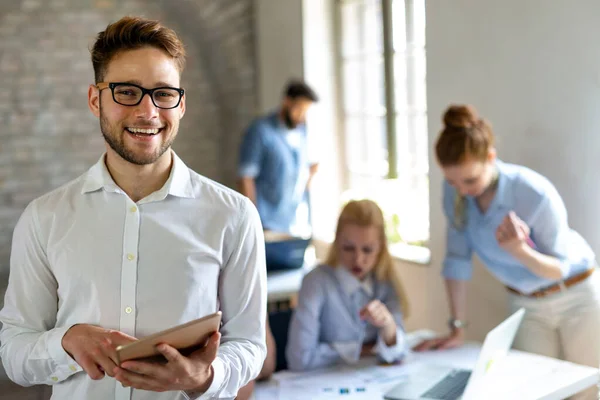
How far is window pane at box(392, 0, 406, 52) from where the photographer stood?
160 inches

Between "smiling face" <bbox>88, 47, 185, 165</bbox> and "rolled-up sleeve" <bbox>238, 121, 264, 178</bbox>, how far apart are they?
10.4 ft

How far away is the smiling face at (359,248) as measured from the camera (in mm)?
2508

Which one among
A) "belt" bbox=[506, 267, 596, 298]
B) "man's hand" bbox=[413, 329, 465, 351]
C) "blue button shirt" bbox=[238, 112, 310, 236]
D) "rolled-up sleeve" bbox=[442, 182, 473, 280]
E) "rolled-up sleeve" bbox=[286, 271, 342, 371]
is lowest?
"man's hand" bbox=[413, 329, 465, 351]

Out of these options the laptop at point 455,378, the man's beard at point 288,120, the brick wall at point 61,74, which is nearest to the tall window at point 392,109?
the man's beard at point 288,120

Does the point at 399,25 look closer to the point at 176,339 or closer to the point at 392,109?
the point at 392,109

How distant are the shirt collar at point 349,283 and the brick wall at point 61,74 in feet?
10.7

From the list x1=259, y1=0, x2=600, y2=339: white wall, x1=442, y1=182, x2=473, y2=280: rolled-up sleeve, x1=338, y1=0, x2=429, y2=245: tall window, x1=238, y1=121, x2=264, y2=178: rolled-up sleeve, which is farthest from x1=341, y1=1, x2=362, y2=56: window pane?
x1=442, y1=182, x2=473, y2=280: rolled-up sleeve

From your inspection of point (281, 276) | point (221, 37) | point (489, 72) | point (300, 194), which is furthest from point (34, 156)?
point (489, 72)

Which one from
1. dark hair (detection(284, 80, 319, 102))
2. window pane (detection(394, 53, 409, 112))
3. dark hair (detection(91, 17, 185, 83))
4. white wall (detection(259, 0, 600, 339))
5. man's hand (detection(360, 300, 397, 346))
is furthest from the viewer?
dark hair (detection(284, 80, 319, 102))

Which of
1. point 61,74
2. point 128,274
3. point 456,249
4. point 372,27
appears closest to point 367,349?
point 456,249

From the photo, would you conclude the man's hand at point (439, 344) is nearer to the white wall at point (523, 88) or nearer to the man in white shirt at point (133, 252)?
the white wall at point (523, 88)

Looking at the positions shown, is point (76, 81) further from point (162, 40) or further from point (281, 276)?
point (162, 40)

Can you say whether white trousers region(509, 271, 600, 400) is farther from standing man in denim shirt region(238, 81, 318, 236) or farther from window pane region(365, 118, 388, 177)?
standing man in denim shirt region(238, 81, 318, 236)

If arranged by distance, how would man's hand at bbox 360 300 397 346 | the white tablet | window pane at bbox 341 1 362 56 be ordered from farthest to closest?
window pane at bbox 341 1 362 56 < man's hand at bbox 360 300 397 346 < the white tablet
